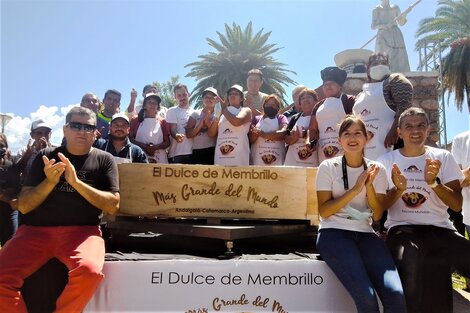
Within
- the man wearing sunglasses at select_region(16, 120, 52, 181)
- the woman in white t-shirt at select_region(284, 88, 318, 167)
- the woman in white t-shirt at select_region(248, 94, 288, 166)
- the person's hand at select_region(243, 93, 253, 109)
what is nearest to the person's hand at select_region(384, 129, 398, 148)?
the woman in white t-shirt at select_region(284, 88, 318, 167)

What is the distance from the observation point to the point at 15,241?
2.73 metres

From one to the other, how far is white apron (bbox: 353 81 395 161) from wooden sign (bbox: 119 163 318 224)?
122 centimetres

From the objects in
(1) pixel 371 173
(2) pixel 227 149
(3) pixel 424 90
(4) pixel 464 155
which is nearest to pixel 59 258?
(1) pixel 371 173

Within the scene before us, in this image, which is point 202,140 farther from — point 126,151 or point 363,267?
point 363,267

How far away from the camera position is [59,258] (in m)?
2.68

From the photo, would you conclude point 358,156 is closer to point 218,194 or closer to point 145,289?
point 218,194

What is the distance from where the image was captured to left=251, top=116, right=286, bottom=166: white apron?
15.2 feet

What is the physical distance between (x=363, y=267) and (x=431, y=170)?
2.91 feet

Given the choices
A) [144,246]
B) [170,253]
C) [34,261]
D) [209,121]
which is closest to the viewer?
[34,261]

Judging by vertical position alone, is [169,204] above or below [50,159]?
below

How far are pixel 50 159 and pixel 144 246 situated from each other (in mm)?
1089

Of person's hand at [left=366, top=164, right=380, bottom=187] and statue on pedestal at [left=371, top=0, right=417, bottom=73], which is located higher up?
statue on pedestal at [left=371, top=0, right=417, bottom=73]

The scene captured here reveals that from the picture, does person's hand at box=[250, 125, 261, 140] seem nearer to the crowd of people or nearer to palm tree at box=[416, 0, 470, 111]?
the crowd of people

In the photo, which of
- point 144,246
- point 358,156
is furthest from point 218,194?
point 358,156
